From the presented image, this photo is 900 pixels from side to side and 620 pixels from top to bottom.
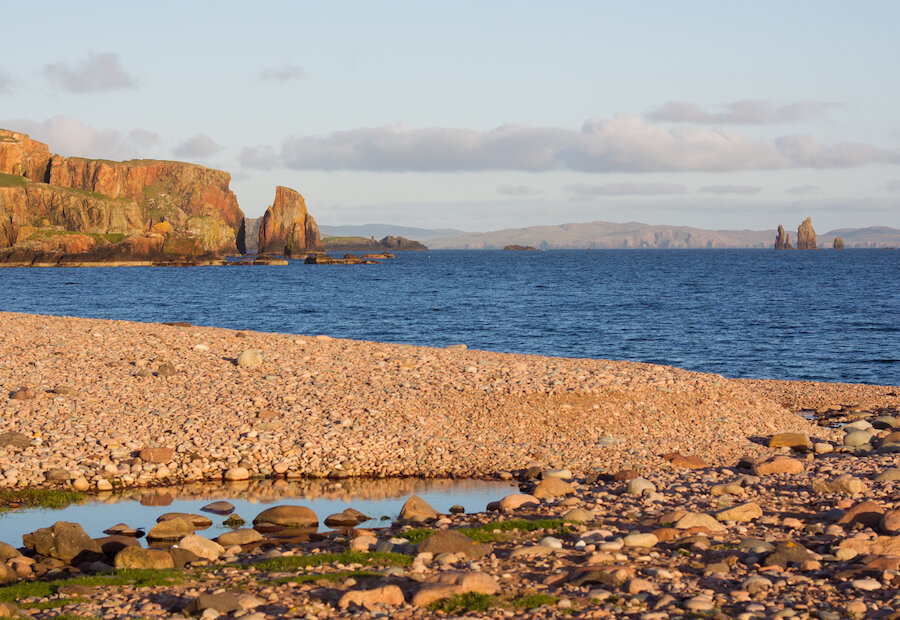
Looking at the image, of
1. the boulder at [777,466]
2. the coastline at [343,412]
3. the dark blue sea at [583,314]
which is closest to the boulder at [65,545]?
the coastline at [343,412]

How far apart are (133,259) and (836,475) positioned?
185 metres

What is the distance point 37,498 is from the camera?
1564 cm

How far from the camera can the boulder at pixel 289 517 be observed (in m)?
14.5

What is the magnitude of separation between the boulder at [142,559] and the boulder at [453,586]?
4.09 m

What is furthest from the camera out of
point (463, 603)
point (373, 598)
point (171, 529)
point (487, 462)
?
point (487, 462)

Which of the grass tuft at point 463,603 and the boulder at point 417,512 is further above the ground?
the grass tuft at point 463,603

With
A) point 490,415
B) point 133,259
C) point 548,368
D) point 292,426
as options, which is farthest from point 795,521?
point 133,259

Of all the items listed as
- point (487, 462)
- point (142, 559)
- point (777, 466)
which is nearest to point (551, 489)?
point (487, 462)

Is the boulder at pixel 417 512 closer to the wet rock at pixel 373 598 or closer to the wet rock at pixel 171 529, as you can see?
the wet rock at pixel 171 529

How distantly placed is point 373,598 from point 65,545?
5.44m

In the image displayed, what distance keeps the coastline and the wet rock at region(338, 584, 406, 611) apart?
8.16 meters

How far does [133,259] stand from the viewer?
185 metres

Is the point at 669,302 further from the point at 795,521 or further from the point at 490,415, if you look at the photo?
the point at 795,521

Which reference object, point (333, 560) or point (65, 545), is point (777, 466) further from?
point (65, 545)
